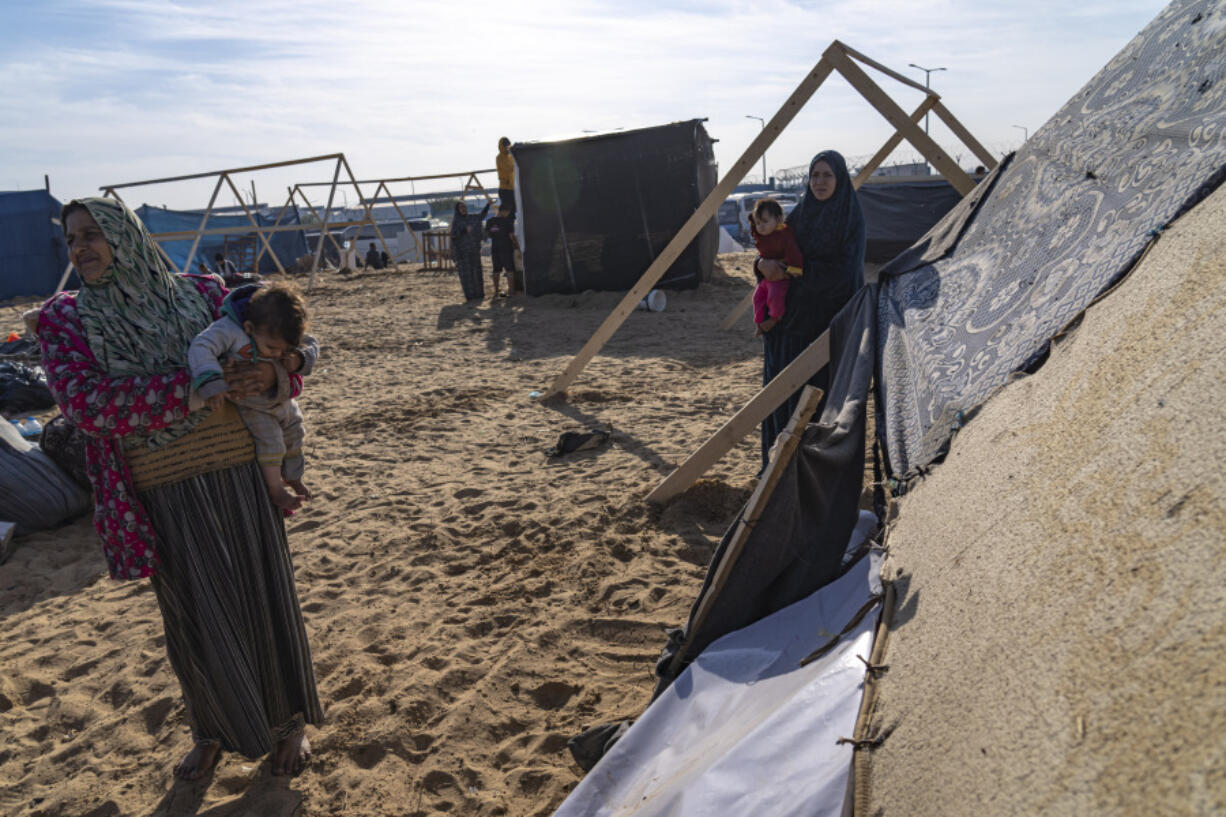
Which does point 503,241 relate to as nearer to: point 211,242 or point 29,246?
point 29,246

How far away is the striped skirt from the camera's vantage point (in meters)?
2.35

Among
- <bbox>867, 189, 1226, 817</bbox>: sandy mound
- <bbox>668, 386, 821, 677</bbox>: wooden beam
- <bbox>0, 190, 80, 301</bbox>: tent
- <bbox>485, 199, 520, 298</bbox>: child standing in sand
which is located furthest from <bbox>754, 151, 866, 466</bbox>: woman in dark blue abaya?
<bbox>0, 190, 80, 301</bbox>: tent

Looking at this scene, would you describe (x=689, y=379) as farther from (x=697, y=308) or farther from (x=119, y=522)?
(x=119, y=522)

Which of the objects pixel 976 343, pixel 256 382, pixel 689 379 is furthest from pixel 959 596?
pixel 689 379

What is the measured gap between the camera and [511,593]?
366cm

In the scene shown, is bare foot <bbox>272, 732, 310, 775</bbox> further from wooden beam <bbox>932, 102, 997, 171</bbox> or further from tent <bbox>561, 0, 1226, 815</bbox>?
wooden beam <bbox>932, 102, 997, 171</bbox>

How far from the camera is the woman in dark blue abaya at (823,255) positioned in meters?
3.83

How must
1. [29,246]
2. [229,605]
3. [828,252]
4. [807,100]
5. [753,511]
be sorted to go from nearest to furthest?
[753,511] → [229,605] → [828,252] → [807,100] → [29,246]

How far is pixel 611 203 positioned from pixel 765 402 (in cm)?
900

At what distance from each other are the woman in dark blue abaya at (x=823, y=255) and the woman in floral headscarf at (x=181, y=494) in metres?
2.32

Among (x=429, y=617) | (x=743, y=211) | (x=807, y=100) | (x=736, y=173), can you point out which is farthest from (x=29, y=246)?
(x=429, y=617)

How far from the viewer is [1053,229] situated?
2.54 metres

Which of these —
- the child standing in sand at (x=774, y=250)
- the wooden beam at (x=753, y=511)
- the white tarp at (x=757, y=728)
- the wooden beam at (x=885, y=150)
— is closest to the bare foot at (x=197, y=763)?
the white tarp at (x=757, y=728)

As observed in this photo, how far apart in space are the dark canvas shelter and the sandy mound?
1059cm
